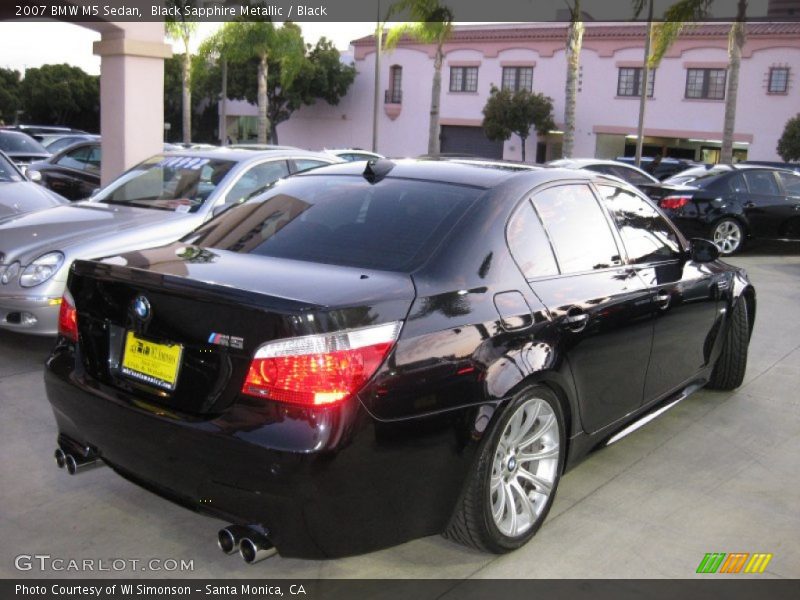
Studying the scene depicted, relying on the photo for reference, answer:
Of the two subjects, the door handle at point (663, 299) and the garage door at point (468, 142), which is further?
the garage door at point (468, 142)

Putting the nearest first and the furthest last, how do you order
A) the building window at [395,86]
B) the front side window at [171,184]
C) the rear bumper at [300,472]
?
the rear bumper at [300,472], the front side window at [171,184], the building window at [395,86]

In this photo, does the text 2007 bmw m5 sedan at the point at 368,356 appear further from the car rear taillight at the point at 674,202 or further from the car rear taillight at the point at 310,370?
the car rear taillight at the point at 674,202

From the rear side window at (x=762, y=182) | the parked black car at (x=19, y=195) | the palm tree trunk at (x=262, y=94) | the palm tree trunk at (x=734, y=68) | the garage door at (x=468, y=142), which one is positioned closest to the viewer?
the parked black car at (x=19, y=195)

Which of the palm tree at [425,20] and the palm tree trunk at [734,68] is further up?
the palm tree at [425,20]

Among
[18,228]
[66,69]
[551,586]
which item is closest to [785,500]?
[551,586]

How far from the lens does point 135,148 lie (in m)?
12.0

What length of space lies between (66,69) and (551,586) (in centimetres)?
6023

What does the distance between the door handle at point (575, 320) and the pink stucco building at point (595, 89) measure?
33492mm

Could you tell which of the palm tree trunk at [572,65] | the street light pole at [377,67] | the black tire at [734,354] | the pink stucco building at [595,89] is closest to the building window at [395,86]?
the pink stucco building at [595,89]

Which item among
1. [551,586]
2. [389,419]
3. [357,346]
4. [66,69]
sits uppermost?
[66,69]

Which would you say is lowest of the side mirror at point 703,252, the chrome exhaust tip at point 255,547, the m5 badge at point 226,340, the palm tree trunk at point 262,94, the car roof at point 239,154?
the chrome exhaust tip at point 255,547

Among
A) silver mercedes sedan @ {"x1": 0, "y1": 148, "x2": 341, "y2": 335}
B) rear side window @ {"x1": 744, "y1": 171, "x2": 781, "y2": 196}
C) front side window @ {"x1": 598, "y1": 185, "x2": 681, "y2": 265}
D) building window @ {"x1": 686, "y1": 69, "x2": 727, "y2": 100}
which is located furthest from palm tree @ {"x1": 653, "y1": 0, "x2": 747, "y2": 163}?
front side window @ {"x1": 598, "y1": 185, "x2": 681, "y2": 265}

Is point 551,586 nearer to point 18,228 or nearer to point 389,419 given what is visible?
point 389,419

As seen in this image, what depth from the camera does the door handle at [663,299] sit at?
4.32 m
